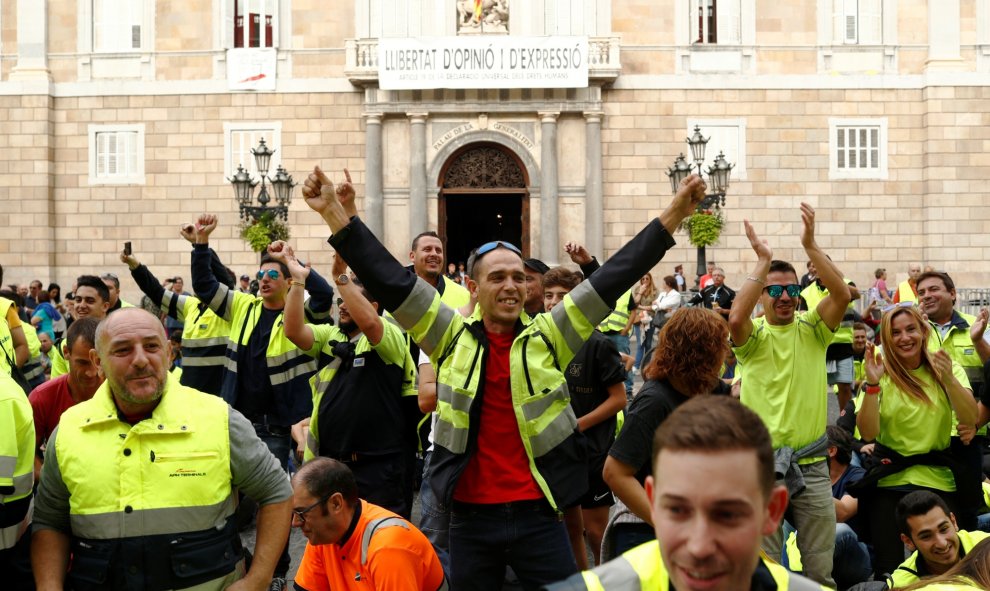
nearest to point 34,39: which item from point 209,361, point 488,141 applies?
point 488,141

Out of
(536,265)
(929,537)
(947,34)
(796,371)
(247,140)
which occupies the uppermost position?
(947,34)

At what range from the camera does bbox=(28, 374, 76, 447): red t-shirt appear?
520 centimetres

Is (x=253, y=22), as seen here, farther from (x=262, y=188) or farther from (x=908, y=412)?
(x=908, y=412)

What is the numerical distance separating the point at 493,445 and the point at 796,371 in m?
2.25

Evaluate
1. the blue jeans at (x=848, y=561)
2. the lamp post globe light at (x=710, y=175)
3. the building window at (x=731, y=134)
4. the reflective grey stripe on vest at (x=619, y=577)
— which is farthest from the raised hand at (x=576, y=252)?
the building window at (x=731, y=134)

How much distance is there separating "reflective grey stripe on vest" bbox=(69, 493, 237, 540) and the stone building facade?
20954 mm

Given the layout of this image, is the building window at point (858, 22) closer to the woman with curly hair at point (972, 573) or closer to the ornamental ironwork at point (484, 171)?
the ornamental ironwork at point (484, 171)

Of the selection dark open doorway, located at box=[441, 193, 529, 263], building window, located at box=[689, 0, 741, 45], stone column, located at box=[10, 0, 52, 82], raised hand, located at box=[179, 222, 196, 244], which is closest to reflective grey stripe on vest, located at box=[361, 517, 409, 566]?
raised hand, located at box=[179, 222, 196, 244]

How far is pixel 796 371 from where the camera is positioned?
5754mm

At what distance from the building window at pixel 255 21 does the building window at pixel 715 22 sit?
33.2 feet

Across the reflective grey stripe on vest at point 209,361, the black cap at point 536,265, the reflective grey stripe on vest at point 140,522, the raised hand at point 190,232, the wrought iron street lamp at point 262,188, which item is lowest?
the reflective grey stripe on vest at point 140,522

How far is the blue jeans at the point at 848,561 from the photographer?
657 centimetres

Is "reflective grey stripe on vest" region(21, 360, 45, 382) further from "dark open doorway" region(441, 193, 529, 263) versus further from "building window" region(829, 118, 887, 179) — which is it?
"building window" region(829, 118, 887, 179)

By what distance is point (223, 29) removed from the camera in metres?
24.9
